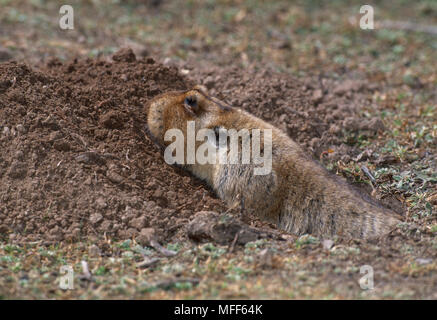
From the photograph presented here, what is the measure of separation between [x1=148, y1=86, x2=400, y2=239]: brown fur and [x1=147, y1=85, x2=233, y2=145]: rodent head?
24 mm

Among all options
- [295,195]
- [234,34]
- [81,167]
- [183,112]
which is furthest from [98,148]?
[234,34]

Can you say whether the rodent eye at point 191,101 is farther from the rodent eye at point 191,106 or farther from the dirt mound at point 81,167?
the dirt mound at point 81,167

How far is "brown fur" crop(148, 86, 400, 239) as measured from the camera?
464 cm

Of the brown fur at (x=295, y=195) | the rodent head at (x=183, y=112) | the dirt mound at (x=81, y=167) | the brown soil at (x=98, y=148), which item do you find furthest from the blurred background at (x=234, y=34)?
the brown fur at (x=295, y=195)

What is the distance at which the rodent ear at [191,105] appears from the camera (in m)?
5.15

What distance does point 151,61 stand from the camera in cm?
613

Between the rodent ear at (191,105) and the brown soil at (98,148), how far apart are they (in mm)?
473

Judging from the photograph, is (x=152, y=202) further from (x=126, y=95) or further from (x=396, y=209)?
(x=396, y=209)

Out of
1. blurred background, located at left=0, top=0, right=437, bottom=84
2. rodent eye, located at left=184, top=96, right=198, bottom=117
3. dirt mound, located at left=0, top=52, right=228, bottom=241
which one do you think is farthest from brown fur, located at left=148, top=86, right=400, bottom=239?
blurred background, located at left=0, top=0, right=437, bottom=84

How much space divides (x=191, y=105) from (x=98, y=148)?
928mm

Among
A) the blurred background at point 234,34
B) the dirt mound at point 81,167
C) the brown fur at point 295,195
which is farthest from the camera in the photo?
the blurred background at point 234,34

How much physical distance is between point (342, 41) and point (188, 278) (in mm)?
6531

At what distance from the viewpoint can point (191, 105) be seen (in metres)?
5.16

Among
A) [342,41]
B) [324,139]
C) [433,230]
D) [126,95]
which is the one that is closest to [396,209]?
[433,230]
